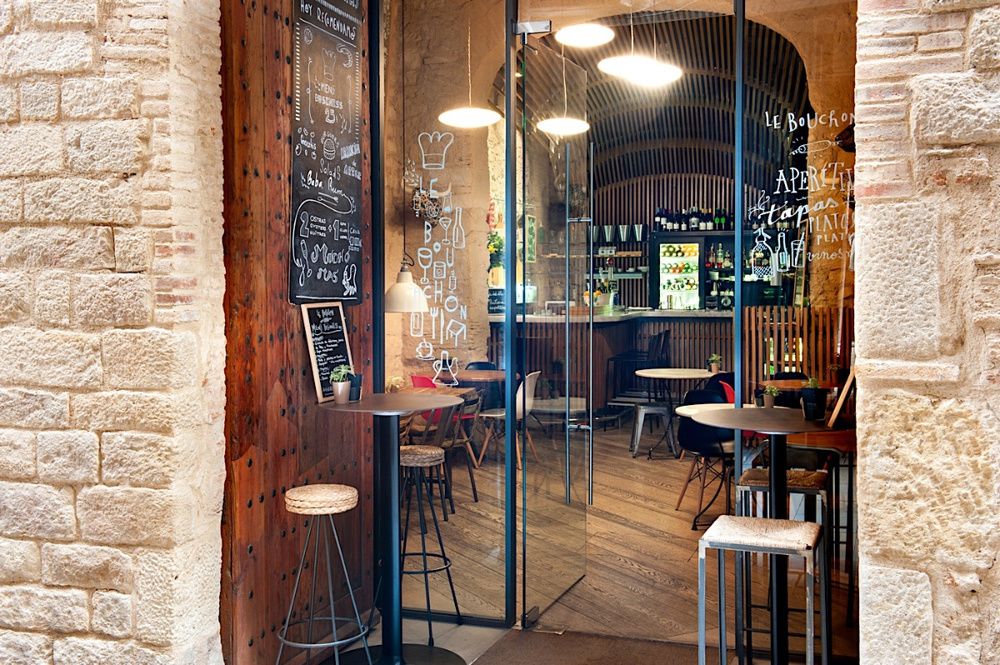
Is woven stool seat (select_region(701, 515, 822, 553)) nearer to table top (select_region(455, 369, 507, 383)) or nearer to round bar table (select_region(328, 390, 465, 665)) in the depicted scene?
round bar table (select_region(328, 390, 465, 665))

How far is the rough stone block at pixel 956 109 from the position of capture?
220 centimetres

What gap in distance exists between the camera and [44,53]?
10.5ft

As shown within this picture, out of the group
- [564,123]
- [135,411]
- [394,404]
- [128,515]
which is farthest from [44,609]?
[564,123]

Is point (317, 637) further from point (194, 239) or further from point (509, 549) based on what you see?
point (194, 239)

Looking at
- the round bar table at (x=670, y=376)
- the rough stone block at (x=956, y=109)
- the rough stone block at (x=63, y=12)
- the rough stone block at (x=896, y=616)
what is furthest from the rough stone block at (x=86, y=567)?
the round bar table at (x=670, y=376)

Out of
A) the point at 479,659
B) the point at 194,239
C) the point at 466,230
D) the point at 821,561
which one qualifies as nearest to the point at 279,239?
the point at 194,239

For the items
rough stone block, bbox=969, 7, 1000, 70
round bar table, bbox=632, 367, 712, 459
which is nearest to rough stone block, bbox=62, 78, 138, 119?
rough stone block, bbox=969, 7, 1000, 70

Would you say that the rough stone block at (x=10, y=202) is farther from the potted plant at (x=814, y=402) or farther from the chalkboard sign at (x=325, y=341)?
the potted plant at (x=814, y=402)

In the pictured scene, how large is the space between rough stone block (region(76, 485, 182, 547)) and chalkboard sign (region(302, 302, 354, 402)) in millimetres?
855

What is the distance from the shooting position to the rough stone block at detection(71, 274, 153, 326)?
314cm

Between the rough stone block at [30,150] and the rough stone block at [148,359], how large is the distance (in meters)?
0.63

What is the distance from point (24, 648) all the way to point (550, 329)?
8.34 feet

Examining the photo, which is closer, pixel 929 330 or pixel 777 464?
pixel 929 330

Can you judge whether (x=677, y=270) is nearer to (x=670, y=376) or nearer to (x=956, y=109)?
(x=670, y=376)
